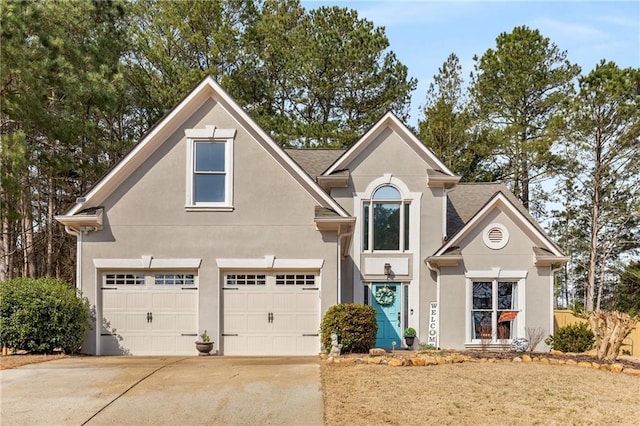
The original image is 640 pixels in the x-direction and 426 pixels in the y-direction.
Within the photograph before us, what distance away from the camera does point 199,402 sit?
10391 mm

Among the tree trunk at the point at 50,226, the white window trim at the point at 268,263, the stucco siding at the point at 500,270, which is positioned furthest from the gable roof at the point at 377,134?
the tree trunk at the point at 50,226

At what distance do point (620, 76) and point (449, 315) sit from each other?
16952 mm

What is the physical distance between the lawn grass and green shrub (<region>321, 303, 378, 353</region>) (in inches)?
74.7

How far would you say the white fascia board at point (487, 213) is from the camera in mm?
19406

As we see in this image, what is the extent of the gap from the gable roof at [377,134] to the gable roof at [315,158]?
180 centimetres

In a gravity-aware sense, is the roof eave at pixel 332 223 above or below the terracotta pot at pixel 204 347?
above

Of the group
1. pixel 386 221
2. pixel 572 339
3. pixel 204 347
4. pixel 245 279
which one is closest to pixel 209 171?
pixel 245 279

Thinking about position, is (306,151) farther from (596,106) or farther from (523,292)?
(596,106)

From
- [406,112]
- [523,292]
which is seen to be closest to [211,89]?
[523,292]

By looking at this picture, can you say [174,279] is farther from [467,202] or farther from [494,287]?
[467,202]

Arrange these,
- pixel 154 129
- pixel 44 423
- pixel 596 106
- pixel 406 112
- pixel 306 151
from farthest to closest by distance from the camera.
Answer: pixel 406 112
pixel 596 106
pixel 306 151
pixel 154 129
pixel 44 423

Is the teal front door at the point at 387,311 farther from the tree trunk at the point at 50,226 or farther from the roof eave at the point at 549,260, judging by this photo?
the tree trunk at the point at 50,226

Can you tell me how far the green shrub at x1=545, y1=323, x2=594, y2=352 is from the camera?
19.0 metres

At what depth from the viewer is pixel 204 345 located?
53.7ft
